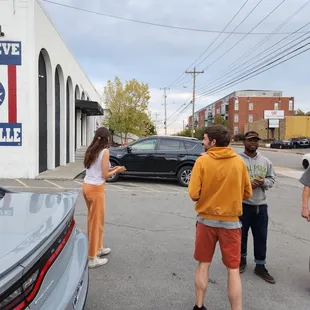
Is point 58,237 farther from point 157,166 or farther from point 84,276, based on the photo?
point 157,166

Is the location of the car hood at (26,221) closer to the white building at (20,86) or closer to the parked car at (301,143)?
the white building at (20,86)

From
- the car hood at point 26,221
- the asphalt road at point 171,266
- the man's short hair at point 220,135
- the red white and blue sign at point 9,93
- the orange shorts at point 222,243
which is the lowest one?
the asphalt road at point 171,266

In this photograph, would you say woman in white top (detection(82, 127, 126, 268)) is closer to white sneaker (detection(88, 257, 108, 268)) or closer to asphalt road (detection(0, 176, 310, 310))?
white sneaker (detection(88, 257, 108, 268))

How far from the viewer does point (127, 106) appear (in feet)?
119

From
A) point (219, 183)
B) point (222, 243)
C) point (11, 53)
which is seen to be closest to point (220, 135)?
point (219, 183)

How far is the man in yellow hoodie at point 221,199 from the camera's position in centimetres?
275

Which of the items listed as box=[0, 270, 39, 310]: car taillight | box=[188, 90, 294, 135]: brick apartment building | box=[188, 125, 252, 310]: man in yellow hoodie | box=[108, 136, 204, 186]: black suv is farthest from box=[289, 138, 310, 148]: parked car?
box=[0, 270, 39, 310]: car taillight

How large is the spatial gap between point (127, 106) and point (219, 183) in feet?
112

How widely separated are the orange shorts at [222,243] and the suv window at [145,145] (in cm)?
828

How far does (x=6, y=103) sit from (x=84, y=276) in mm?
10247

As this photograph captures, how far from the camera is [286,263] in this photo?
4398 mm

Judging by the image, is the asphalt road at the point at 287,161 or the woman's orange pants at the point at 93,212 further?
the asphalt road at the point at 287,161

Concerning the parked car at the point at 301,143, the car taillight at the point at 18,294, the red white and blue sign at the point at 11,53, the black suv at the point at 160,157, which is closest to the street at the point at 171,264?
the car taillight at the point at 18,294

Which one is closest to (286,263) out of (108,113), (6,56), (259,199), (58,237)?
(259,199)
